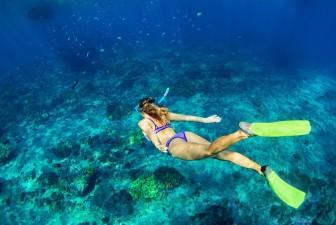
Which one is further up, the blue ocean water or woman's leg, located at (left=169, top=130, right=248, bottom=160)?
woman's leg, located at (left=169, top=130, right=248, bottom=160)

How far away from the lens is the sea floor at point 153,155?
12.5m

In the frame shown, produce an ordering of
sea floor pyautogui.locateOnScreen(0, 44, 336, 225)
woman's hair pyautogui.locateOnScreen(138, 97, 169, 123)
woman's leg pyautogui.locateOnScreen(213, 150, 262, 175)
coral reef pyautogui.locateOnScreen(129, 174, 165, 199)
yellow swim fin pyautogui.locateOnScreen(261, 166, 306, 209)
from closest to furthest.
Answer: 1. yellow swim fin pyautogui.locateOnScreen(261, 166, 306, 209)
2. woman's leg pyautogui.locateOnScreen(213, 150, 262, 175)
3. woman's hair pyautogui.locateOnScreen(138, 97, 169, 123)
4. sea floor pyautogui.locateOnScreen(0, 44, 336, 225)
5. coral reef pyautogui.locateOnScreen(129, 174, 165, 199)

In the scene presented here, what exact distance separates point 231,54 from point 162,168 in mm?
23249

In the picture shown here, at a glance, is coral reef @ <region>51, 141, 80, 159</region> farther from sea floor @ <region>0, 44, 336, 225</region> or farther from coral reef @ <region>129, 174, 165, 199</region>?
coral reef @ <region>129, 174, 165, 199</region>

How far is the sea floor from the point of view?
12484 mm

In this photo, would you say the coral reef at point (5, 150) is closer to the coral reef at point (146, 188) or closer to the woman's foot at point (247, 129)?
the coral reef at point (146, 188)

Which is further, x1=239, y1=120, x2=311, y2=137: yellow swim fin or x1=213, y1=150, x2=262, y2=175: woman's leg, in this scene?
x1=213, y1=150, x2=262, y2=175: woman's leg

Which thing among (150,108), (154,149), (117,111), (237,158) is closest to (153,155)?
(154,149)

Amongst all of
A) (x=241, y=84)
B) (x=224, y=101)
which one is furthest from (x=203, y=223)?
(x=241, y=84)

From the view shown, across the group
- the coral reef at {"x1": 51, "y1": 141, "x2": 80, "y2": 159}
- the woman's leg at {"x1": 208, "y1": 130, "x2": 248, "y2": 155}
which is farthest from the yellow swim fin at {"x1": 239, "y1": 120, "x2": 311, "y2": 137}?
the coral reef at {"x1": 51, "y1": 141, "x2": 80, "y2": 159}

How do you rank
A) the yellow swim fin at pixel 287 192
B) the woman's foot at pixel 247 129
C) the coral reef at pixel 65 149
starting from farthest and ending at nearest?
the coral reef at pixel 65 149 < the yellow swim fin at pixel 287 192 < the woman's foot at pixel 247 129

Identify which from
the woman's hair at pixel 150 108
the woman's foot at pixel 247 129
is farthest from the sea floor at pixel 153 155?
the woman's foot at pixel 247 129

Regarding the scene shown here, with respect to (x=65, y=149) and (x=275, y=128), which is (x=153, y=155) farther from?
(x=275, y=128)

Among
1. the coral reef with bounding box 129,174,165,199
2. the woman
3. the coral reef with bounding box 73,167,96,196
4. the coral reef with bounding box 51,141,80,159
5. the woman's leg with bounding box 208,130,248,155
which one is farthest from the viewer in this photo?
the coral reef with bounding box 51,141,80,159
